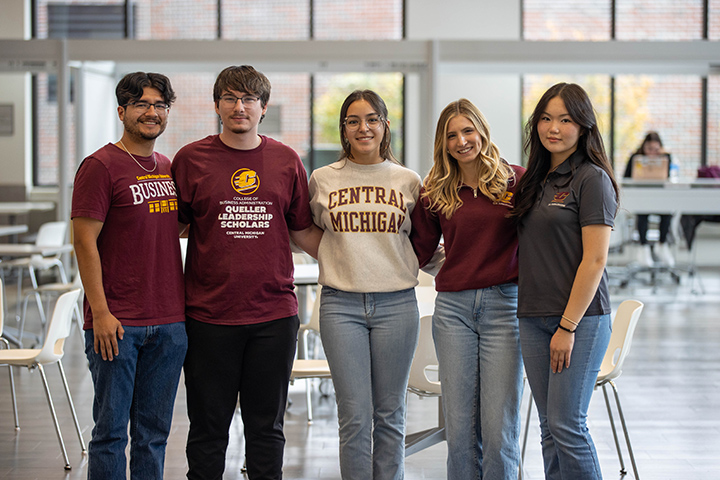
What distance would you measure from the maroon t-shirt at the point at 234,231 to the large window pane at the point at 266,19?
8507 millimetres

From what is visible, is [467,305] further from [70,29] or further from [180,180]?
[70,29]

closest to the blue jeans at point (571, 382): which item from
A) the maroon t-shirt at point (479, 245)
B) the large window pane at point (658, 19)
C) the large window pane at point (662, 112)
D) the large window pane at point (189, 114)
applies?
the maroon t-shirt at point (479, 245)

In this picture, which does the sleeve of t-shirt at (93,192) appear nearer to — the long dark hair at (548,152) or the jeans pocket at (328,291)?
the jeans pocket at (328,291)

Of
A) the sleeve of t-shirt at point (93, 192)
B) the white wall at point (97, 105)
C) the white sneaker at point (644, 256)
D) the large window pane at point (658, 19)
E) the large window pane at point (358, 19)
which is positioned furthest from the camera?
the large window pane at point (658, 19)

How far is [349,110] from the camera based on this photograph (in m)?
2.34

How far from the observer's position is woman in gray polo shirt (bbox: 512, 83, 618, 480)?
6.98 feet

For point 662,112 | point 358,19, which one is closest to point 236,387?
point 358,19

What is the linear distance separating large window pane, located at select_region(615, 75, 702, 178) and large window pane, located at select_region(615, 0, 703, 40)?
65 cm

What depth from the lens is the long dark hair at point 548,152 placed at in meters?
2.21

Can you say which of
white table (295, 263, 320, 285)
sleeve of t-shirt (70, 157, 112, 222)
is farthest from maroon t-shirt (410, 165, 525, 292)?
white table (295, 263, 320, 285)

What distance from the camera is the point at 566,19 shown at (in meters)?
10.4

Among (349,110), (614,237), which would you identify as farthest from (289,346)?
(614,237)

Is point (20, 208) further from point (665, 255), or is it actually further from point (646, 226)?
point (665, 255)

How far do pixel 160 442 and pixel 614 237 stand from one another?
7.33 meters
